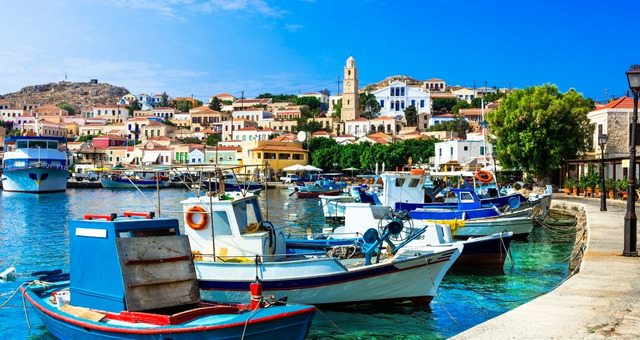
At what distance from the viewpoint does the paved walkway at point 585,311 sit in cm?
755

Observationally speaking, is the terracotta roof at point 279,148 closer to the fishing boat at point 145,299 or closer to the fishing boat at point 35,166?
the fishing boat at point 35,166

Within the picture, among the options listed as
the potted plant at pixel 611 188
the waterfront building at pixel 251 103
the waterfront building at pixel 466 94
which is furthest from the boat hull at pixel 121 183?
the waterfront building at pixel 466 94

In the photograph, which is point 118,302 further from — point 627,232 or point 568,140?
point 568,140

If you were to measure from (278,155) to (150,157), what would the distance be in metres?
24.8

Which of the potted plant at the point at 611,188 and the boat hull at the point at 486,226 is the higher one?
the potted plant at the point at 611,188

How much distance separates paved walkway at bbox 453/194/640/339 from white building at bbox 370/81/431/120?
434 feet

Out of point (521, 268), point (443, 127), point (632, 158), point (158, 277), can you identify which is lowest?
point (521, 268)

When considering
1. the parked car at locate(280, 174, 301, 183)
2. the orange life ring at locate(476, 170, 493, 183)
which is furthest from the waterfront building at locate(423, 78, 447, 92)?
the orange life ring at locate(476, 170, 493, 183)

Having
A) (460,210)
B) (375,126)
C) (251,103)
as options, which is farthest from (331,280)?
(251,103)

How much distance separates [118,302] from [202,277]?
315 centimetres

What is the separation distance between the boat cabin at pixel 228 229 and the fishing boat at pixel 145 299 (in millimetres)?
3467

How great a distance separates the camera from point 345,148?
314ft

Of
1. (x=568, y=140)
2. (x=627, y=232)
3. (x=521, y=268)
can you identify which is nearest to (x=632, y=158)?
(x=627, y=232)

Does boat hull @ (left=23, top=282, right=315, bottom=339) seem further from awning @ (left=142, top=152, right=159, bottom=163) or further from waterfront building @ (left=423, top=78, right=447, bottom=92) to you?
waterfront building @ (left=423, top=78, right=447, bottom=92)
